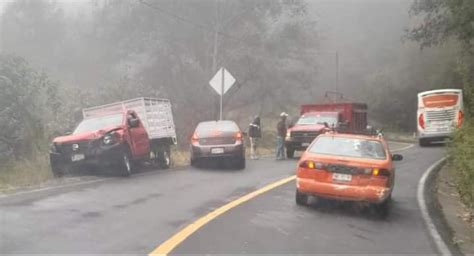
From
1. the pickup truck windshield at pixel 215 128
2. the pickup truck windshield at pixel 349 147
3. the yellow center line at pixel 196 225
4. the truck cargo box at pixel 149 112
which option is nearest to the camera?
the yellow center line at pixel 196 225

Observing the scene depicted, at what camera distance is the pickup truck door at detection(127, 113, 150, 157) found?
16.2 m

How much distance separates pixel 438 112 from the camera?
1288 inches

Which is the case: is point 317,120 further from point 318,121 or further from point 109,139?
point 109,139

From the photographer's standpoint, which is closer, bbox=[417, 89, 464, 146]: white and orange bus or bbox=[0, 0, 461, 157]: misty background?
bbox=[0, 0, 461, 157]: misty background

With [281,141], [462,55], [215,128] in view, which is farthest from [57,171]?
[462,55]

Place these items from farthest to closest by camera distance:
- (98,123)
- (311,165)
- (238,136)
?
1. (238,136)
2. (98,123)
3. (311,165)

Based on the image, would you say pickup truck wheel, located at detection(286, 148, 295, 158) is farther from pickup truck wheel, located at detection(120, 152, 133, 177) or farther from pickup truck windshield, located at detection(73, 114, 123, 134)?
pickup truck wheel, located at detection(120, 152, 133, 177)

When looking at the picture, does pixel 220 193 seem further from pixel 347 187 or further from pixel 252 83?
pixel 252 83

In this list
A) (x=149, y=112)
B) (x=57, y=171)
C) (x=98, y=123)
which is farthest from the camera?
(x=149, y=112)


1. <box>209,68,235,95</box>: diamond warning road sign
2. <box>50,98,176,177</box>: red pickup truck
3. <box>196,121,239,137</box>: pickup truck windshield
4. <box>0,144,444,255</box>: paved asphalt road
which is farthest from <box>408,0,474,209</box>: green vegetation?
<box>50,98,176,177</box>: red pickup truck

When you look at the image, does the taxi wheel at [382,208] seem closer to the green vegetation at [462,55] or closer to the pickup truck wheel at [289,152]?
the green vegetation at [462,55]

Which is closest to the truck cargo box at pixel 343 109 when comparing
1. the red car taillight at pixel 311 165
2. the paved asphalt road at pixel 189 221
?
the paved asphalt road at pixel 189 221

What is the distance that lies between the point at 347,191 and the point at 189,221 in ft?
9.44

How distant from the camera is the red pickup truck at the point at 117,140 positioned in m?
14.9
